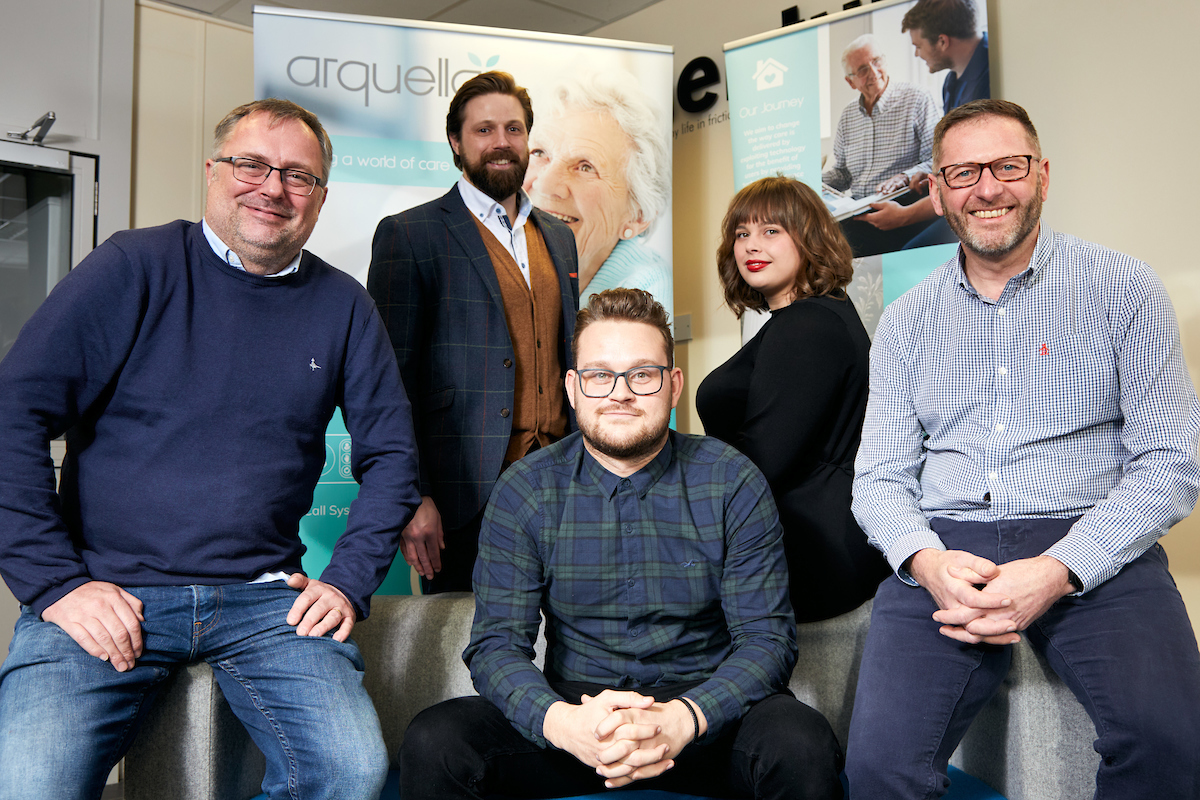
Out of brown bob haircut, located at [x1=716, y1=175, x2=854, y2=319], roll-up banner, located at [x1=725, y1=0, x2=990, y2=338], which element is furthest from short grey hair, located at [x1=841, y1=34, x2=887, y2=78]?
brown bob haircut, located at [x1=716, y1=175, x2=854, y2=319]

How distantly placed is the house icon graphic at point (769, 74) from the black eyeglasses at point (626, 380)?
7.30 ft

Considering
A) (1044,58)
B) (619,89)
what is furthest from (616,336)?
(1044,58)

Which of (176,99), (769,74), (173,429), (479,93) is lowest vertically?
(173,429)

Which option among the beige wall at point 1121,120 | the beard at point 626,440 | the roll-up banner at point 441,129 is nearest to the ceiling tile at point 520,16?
the roll-up banner at point 441,129

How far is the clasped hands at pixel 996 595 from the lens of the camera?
5.19ft

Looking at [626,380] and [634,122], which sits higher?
[634,122]

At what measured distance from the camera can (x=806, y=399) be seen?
200 cm

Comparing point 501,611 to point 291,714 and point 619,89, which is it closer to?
point 291,714

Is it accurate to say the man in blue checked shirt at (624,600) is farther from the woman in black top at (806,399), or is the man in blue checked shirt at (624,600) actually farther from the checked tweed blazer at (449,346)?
the checked tweed blazer at (449,346)

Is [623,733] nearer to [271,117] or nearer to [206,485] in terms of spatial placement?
[206,485]

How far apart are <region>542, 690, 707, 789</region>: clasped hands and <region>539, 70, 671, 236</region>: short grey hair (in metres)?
2.45

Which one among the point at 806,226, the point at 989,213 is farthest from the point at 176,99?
the point at 989,213

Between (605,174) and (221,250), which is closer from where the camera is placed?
(221,250)

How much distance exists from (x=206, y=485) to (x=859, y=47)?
2.83 m
